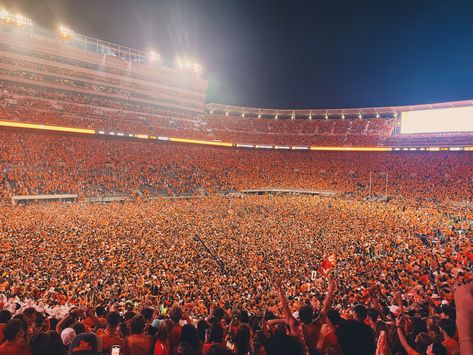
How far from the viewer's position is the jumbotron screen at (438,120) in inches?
1647

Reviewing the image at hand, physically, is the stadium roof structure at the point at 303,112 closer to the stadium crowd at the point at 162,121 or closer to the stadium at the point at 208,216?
the stadium at the point at 208,216

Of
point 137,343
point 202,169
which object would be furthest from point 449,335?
point 202,169

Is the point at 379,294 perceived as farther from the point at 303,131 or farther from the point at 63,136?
the point at 303,131

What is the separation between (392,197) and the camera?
122ft

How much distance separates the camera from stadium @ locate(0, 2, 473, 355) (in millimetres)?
3373

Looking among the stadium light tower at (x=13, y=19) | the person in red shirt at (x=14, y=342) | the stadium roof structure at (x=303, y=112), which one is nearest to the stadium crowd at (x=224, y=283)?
the person in red shirt at (x=14, y=342)

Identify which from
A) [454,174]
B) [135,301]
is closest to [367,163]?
[454,174]

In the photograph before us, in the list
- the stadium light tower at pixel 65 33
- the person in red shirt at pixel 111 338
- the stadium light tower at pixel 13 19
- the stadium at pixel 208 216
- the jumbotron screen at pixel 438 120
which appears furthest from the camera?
the stadium light tower at pixel 65 33

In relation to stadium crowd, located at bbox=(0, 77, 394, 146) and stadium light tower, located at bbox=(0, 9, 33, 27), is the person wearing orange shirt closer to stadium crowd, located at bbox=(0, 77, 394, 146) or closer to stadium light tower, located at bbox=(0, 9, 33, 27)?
stadium crowd, located at bbox=(0, 77, 394, 146)

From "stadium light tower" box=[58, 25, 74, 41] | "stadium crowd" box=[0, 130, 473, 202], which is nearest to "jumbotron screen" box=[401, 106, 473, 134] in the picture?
"stadium crowd" box=[0, 130, 473, 202]

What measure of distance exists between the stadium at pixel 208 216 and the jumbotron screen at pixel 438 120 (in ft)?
0.74

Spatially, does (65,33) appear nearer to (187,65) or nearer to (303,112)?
(187,65)

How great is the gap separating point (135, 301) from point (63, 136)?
36.3m

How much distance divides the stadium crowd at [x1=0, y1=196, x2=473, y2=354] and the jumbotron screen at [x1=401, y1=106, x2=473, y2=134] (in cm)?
2783
